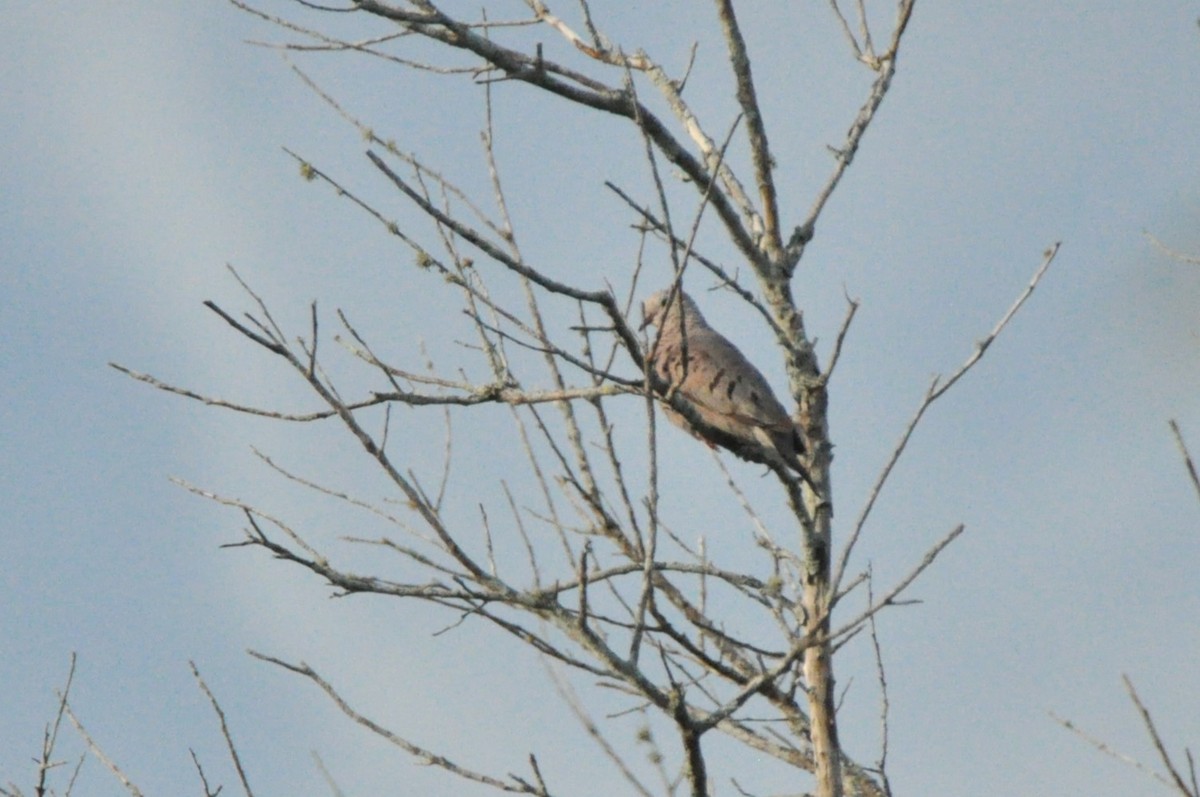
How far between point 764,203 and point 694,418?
2.72ft

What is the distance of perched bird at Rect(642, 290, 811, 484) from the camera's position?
5.47 metres

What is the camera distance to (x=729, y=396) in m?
6.24

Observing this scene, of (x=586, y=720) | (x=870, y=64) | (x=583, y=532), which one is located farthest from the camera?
(x=583, y=532)

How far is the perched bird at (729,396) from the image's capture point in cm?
547

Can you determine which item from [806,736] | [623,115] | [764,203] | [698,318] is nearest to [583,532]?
[806,736]

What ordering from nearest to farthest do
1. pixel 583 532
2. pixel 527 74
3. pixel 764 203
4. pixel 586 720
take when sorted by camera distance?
1. pixel 527 74
2. pixel 586 720
3. pixel 764 203
4. pixel 583 532

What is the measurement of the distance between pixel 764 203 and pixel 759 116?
28 centimetres

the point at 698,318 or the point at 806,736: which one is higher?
the point at 698,318

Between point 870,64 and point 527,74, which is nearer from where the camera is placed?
point 527,74

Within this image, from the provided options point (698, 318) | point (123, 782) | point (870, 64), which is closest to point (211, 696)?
point (123, 782)

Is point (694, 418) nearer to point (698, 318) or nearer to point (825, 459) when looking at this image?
point (825, 459)

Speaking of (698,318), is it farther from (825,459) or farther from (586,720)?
(586,720)

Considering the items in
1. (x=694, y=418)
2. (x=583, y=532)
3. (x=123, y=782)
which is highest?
(x=583, y=532)

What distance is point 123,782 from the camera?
13.7ft
